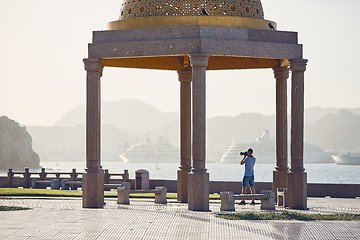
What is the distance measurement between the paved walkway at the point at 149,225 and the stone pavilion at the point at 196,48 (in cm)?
118

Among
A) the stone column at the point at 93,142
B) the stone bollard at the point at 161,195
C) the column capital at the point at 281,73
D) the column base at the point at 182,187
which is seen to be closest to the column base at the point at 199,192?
the stone column at the point at 93,142

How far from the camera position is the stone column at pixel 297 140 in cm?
3953

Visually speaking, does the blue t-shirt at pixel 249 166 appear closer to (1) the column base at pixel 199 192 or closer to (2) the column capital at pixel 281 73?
(1) the column base at pixel 199 192

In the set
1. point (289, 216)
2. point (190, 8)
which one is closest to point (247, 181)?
point (289, 216)

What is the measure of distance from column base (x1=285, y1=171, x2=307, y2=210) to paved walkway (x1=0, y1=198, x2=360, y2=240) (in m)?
0.50

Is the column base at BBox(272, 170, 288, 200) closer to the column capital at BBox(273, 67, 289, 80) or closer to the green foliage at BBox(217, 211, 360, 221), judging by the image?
the column capital at BBox(273, 67, 289, 80)

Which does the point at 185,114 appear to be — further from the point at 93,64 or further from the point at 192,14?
the point at 192,14

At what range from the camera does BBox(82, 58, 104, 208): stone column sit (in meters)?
39.4

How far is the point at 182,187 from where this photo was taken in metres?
44.2

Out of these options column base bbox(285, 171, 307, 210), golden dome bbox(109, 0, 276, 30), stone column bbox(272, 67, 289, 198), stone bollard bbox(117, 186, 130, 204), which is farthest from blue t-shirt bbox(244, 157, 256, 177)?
golden dome bbox(109, 0, 276, 30)

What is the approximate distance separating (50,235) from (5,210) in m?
8.46

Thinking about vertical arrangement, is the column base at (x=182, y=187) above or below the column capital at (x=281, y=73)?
below

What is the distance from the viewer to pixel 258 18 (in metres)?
40.4

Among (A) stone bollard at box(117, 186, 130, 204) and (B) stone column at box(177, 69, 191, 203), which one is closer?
(A) stone bollard at box(117, 186, 130, 204)
